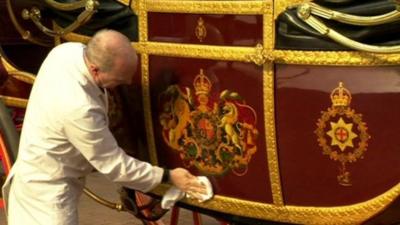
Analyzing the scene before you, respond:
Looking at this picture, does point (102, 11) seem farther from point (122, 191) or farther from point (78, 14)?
point (122, 191)

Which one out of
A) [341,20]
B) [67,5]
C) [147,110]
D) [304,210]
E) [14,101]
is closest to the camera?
[341,20]

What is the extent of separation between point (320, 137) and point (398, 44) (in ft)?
1.05

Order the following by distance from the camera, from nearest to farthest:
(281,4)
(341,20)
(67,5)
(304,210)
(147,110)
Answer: (341,20), (281,4), (304,210), (147,110), (67,5)

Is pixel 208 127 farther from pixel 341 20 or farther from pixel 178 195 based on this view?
pixel 341 20

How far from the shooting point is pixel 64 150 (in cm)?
225

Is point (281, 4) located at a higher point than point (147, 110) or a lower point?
higher

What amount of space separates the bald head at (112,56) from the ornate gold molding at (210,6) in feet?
0.66

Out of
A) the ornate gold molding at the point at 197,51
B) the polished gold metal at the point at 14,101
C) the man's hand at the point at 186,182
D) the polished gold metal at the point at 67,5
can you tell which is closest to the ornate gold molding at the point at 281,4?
the ornate gold molding at the point at 197,51

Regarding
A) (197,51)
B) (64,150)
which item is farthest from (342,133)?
(64,150)

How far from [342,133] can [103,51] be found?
2.09ft

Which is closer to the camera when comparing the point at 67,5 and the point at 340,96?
the point at 340,96

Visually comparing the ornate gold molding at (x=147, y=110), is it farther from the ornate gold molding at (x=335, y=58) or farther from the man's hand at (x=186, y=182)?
the ornate gold molding at (x=335, y=58)

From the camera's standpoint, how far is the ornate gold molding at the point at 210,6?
2.06 m

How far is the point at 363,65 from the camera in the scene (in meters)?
1.93
